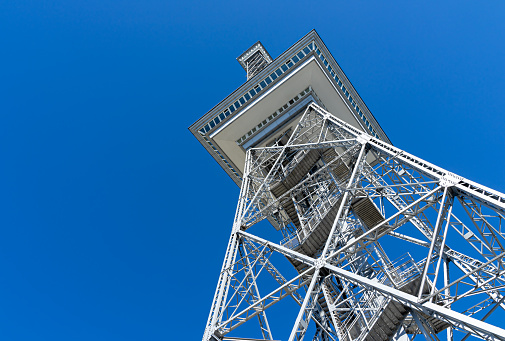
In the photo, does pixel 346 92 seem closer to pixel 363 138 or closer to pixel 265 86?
pixel 265 86

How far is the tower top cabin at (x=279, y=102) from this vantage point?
2798 centimetres

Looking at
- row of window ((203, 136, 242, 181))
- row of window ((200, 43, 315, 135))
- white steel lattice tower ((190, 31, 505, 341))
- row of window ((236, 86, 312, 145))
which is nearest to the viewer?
white steel lattice tower ((190, 31, 505, 341))

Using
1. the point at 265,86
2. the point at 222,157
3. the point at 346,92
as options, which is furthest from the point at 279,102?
the point at 222,157

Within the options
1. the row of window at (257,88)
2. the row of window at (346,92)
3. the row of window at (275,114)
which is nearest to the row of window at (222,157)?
the row of window at (257,88)

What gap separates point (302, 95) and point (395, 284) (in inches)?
635

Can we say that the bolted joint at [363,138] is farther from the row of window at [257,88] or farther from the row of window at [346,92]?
the row of window at [346,92]

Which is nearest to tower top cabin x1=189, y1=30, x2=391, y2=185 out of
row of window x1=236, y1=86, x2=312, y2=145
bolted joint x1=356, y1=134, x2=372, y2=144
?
row of window x1=236, y1=86, x2=312, y2=145

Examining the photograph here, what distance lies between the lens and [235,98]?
2905 centimetres

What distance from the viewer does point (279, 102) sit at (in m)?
28.8

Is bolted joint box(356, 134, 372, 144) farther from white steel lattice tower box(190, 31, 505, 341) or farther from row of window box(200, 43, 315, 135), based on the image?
row of window box(200, 43, 315, 135)

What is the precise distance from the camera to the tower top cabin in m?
28.0

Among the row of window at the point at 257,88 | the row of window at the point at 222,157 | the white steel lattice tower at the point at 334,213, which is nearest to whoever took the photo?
the white steel lattice tower at the point at 334,213

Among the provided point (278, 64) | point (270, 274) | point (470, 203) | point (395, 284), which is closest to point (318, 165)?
point (278, 64)

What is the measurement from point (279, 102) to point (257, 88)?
1728 millimetres
